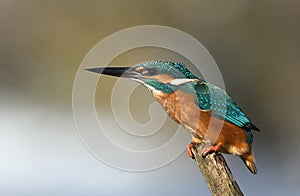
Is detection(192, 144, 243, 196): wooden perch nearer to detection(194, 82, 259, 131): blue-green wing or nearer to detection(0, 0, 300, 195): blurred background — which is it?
detection(194, 82, 259, 131): blue-green wing

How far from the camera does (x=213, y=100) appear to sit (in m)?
1.02

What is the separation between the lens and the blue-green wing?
101 cm

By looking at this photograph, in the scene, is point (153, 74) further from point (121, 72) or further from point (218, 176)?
point (218, 176)

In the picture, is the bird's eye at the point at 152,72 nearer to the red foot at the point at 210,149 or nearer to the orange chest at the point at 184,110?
the orange chest at the point at 184,110

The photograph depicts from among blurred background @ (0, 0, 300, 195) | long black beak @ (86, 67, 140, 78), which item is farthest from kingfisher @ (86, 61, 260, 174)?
blurred background @ (0, 0, 300, 195)

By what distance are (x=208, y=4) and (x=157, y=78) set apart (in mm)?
1870

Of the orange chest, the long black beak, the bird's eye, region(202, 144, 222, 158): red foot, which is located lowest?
region(202, 144, 222, 158): red foot

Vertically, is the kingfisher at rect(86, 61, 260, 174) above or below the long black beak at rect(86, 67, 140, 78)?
below

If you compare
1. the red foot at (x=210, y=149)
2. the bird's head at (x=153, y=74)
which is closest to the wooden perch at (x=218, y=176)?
the red foot at (x=210, y=149)

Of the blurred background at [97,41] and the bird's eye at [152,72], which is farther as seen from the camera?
the blurred background at [97,41]

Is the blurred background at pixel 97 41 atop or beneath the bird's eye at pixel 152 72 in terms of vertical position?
atop

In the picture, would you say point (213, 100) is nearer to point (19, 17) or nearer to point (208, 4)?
point (208, 4)

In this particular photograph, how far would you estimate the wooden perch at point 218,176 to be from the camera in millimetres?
990

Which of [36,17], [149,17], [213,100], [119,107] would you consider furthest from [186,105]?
[36,17]
